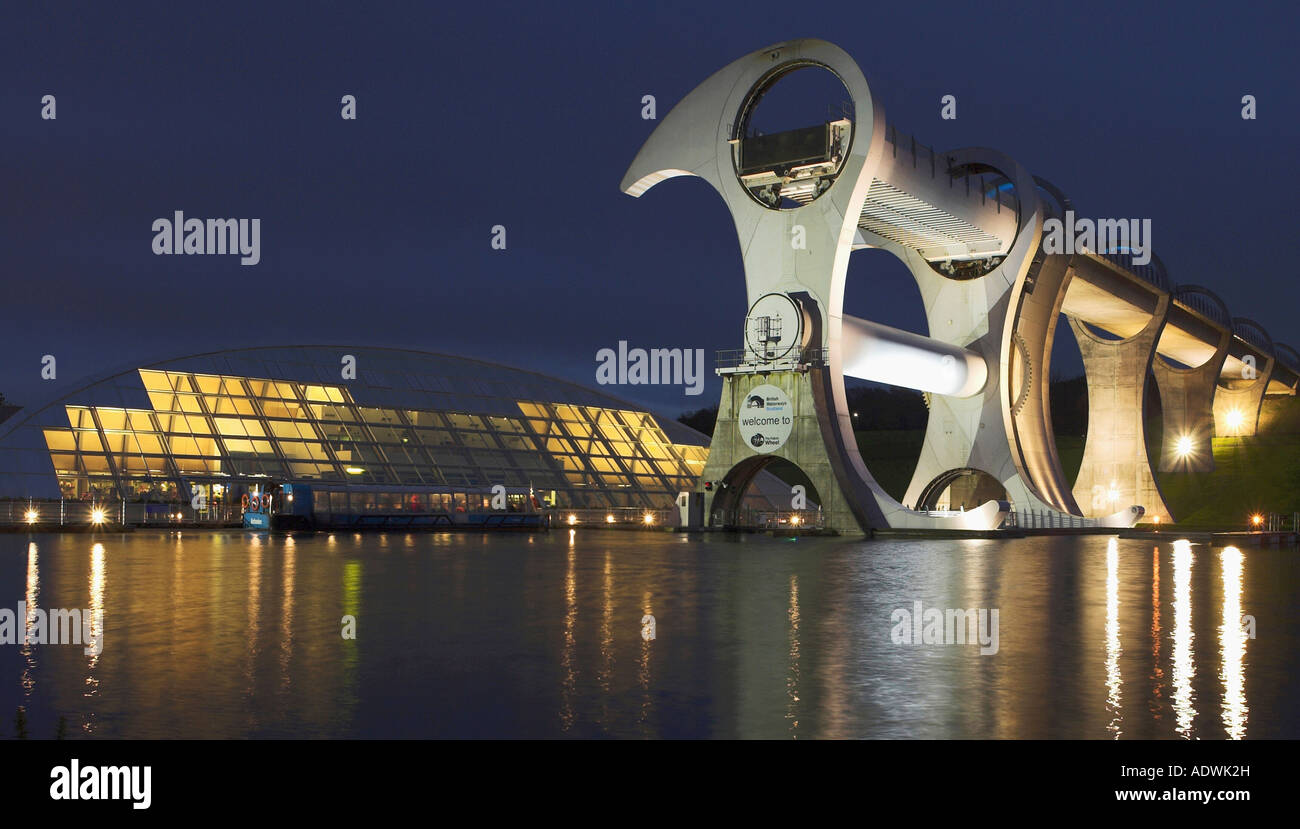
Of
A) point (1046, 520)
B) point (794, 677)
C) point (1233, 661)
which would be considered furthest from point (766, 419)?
point (794, 677)

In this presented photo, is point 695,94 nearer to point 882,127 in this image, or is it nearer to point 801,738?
point 882,127

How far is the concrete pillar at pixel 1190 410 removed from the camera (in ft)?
274

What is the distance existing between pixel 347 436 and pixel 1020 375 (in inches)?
1402

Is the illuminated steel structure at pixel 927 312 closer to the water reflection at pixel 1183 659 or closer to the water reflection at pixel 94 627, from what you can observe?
the water reflection at pixel 1183 659

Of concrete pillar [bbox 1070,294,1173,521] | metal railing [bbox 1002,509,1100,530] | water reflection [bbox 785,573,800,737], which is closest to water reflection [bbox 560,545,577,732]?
water reflection [bbox 785,573,800,737]

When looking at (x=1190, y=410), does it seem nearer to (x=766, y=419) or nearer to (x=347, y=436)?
(x=766, y=419)

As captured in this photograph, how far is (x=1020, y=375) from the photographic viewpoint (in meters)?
56.6

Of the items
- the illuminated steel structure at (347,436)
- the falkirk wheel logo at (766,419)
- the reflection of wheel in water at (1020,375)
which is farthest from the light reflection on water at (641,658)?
the illuminated steel structure at (347,436)

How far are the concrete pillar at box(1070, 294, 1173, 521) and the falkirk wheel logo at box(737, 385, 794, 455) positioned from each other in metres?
31.5

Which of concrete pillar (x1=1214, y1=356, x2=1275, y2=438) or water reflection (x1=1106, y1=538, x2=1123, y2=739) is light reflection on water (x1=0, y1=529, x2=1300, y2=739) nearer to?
water reflection (x1=1106, y1=538, x2=1123, y2=739)
